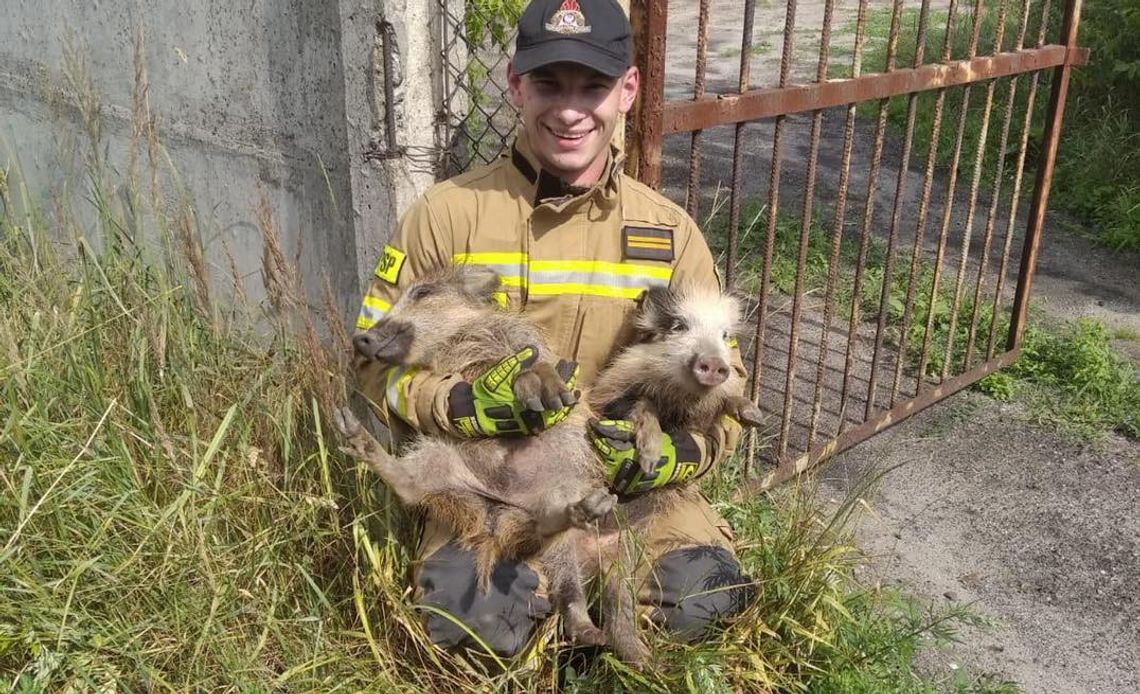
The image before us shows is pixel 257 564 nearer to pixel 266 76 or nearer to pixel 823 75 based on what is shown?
pixel 266 76

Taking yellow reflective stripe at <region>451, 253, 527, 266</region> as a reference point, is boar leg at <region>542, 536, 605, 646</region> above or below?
below

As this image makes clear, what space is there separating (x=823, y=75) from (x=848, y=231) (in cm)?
404

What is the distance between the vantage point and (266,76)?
3.83 meters

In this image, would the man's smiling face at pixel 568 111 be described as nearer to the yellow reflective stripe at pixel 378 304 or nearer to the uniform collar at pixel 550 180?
the uniform collar at pixel 550 180

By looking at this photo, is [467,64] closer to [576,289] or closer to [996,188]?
[576,289]

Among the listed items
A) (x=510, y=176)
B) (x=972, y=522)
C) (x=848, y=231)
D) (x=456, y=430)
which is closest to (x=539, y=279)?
(x=510, y=176)

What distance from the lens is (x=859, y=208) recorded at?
26.7 feet

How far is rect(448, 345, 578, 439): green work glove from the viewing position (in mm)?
2756

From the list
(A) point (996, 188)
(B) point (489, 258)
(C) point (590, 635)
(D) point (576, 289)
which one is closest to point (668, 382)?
(D) point (576, 289)

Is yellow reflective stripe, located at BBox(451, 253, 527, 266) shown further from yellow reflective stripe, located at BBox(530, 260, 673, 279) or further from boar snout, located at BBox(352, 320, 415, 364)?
boar snout, located at BBox(352, 320, 415, 364)

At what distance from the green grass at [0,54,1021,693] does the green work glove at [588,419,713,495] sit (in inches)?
16.7

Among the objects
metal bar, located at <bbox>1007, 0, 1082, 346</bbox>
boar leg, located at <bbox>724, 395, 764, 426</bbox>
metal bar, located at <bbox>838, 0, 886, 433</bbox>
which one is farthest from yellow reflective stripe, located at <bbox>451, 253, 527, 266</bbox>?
metal bar, located at <bbox>1007, 0, 1082, 346</bbox>

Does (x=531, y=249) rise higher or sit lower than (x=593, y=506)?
higher

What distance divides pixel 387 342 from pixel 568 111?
2.96ft
